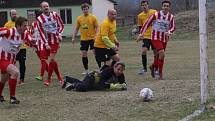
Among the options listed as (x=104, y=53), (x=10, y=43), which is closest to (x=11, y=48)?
(x=10, y=43)

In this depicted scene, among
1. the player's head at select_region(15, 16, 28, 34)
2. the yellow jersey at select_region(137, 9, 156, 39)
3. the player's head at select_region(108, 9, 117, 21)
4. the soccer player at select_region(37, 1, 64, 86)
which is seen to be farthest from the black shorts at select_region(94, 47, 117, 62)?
the player's head at select_region(15, 16, 28, 34)

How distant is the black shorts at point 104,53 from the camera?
13797 mm

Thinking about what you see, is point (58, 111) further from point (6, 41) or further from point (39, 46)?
point (39, 46)

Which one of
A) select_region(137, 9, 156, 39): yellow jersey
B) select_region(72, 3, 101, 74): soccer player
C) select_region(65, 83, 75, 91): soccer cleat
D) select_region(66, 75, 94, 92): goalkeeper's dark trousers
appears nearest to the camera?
select_region(66, 75, 94, 92): goalkeeper's dark trousers

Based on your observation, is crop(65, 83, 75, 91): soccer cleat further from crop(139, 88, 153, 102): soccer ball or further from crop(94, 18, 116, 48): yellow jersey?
crop(139, 88, 153, 102): soccer ball

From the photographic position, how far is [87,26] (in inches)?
640

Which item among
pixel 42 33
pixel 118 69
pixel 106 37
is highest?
pixel 42 33

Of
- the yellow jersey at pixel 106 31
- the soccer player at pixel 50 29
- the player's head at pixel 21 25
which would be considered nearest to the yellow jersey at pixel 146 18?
the yellow jersey at pixel 106 31

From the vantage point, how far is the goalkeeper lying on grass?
39.4ft

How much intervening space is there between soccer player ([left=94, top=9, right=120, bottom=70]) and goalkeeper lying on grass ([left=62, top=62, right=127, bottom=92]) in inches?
42.4

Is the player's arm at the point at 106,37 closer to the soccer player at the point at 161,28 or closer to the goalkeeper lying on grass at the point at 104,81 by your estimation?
the soccer player at the point at 161,28

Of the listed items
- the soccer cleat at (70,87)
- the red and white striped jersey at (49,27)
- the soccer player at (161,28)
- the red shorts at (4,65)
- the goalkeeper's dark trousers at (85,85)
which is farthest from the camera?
the soccer player at (161,28)

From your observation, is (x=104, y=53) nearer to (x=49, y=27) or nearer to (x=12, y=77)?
(x=49, y=27)

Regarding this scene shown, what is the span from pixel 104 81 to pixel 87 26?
4370 mm
